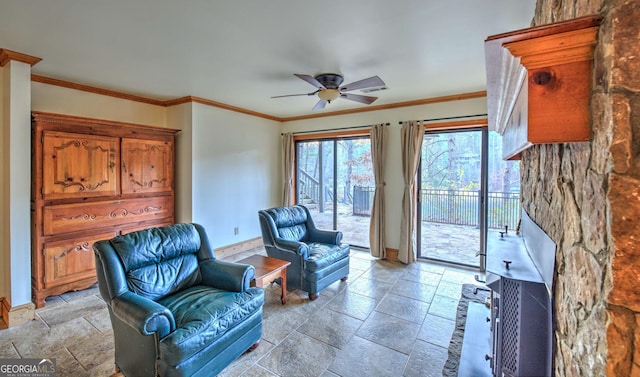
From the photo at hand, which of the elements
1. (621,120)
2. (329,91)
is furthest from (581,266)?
(329,91)

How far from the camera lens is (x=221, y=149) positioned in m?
4.71

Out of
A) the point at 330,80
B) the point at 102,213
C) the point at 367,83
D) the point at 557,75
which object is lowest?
the point at 102,213

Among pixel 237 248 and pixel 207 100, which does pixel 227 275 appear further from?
pixel 207 100

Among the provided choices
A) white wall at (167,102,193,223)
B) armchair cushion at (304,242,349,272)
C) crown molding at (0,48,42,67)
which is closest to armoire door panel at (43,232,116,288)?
white wall at (167,102,193,223)

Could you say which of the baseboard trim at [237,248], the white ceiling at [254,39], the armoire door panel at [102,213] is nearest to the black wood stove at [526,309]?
the white ceiling at [254,39]

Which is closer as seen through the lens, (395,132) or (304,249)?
(304,249)

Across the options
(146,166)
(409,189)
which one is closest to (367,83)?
(409,189)

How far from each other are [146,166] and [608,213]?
4.57m

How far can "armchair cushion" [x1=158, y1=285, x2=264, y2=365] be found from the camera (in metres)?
1.67

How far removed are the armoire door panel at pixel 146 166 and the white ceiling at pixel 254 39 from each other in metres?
0.82

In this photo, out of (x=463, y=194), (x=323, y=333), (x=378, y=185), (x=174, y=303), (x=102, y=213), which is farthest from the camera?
(x=378, y=185)

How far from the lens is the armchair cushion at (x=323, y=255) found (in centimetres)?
314

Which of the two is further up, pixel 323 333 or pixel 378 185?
pixel 378 185

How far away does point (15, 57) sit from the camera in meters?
2.64
